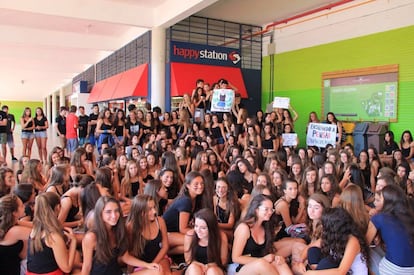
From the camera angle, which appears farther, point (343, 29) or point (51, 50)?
point (51, 50)

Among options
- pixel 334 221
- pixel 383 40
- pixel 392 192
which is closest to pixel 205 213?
pixel 334 221

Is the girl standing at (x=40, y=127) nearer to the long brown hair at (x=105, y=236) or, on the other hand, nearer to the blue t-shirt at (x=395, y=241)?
the long brown hair at (x=105, y=236)

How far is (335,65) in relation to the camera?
1135cm

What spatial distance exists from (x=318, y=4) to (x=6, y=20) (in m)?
10.6

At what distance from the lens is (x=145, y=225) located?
11.2 feet

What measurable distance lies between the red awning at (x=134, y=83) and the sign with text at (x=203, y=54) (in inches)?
50.2

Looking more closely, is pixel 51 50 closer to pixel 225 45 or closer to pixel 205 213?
pixel 225 45

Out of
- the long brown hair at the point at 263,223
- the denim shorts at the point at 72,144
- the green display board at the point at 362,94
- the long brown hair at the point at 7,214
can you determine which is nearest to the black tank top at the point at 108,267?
the long brown hair at the point at 7,214

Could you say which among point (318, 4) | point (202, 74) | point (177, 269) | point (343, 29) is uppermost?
point (318, 4)

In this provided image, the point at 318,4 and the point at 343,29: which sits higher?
the point at 318,4

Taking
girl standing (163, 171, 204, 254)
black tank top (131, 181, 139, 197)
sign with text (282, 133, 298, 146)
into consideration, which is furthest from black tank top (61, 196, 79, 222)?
sign with text (282, 133, 298, 146)

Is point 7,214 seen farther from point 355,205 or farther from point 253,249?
point 355,205

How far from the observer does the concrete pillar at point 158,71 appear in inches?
468

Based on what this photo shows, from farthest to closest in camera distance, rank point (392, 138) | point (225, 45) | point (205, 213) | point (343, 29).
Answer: point (225, 45), point (343, 29), point (392, 138), point (205, 213)
